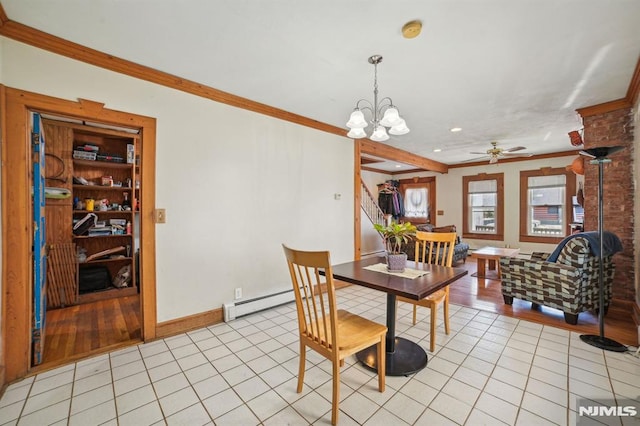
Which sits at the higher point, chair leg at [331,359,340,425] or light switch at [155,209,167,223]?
light switch at [155,209,167,223]

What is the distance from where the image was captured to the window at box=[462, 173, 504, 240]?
7227mm

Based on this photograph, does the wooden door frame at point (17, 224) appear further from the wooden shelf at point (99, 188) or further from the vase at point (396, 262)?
the vase at point (396, 262)

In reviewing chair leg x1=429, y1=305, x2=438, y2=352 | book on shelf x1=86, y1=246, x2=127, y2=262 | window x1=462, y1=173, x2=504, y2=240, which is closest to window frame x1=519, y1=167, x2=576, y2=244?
window x1=462, y1=173, x2=504, y2=240

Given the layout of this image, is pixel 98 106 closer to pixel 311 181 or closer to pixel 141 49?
pixel 141 49

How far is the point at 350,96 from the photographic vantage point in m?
3.08

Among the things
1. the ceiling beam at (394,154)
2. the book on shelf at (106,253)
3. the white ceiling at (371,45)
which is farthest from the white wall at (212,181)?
the book on shelf at (106,253)

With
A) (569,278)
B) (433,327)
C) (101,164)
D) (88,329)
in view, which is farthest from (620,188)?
(101,164)

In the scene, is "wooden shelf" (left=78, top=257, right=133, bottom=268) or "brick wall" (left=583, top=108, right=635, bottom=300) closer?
"brick wall" (left=583, top=108, right=635, bottom=300)

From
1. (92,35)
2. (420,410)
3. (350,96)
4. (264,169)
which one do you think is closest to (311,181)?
(264,169)

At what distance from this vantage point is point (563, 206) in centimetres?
635

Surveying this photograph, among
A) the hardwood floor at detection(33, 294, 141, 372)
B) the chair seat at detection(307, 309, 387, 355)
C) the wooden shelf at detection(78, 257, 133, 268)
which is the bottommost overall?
the hardwood floor at detection(33, 294, 141, 372)

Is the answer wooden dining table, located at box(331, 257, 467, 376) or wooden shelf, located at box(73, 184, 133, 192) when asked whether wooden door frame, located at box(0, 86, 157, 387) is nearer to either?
wooden shelf, located at box(73, 184, 133, 192)

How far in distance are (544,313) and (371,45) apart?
3664 millimetres

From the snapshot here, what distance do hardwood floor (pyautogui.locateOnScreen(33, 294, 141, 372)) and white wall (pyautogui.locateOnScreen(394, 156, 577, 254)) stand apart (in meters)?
8.04
